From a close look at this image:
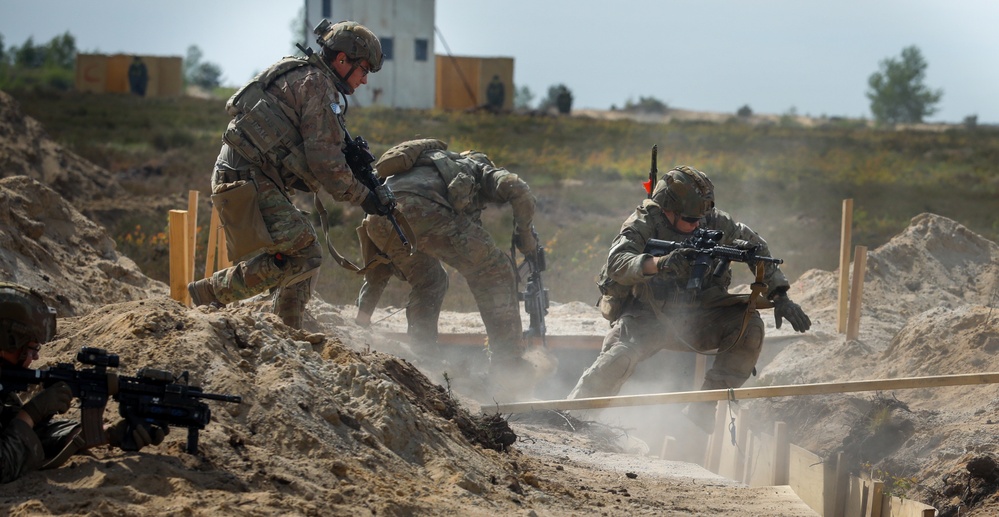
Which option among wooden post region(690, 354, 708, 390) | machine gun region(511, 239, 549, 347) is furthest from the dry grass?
wooden post region(690, 354, 708, 390)

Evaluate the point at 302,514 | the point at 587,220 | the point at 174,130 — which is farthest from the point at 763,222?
the point at 302,514

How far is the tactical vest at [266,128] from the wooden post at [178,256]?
139cm

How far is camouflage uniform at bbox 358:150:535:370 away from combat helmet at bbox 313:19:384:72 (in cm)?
181

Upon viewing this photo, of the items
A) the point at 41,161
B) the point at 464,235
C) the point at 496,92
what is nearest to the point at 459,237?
the point at 464,235

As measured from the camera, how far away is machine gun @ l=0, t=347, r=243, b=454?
3885 millimetres

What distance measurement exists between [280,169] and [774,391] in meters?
3.18

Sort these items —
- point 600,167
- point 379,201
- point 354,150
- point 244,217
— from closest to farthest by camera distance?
point 244,217, point 354,150, point 379,201, point 600,167

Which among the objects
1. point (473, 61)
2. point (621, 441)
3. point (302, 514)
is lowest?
point (621, 441)

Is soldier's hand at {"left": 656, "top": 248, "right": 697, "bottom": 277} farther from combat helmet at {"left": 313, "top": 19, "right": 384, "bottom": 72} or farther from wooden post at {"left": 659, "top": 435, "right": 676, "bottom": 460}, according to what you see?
combat helmet at {"left": 313, "top": 19, "right": 384, "bottom": 72}

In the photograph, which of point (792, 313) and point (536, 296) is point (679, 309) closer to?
point (792, 313)

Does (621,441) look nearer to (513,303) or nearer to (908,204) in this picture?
(513,303)

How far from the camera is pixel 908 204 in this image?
2347cm

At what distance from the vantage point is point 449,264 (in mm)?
9086

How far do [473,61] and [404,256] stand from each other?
38515mm
